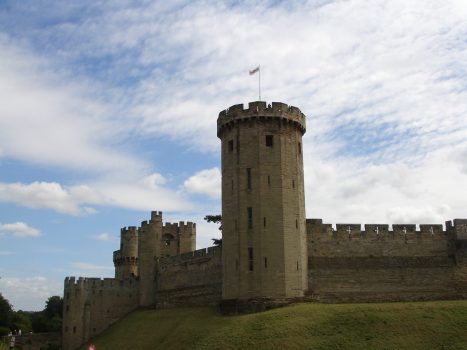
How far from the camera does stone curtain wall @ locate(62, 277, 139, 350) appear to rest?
6041 cm

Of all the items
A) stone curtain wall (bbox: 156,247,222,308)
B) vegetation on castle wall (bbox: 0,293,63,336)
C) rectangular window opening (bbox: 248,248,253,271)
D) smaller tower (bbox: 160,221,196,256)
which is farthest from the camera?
vegetation on castle wall (bbox: 0,293,63,336)

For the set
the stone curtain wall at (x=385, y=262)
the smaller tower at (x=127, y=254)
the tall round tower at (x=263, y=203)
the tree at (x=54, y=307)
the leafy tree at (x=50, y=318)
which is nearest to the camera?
the tall round tower at (x=263, y=203)

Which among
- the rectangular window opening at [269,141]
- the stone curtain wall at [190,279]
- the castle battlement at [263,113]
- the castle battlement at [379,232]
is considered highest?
the castle battlement at [263,113]

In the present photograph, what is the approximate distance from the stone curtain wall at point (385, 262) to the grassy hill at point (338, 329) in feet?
13.9

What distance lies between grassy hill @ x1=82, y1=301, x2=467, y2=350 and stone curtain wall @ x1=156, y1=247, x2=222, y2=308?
276 inches

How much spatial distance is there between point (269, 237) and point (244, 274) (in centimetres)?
311

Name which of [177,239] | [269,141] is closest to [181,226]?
[177,239]

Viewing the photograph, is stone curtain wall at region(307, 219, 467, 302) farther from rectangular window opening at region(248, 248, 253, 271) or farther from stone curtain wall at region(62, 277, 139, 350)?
stone curtain wall at region(62, 277, 139, 350)

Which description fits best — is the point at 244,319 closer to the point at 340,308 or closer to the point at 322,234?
the point at 340,308

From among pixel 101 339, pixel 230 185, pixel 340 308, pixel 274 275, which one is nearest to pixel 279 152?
pixel 230 185

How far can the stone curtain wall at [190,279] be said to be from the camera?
50.4m

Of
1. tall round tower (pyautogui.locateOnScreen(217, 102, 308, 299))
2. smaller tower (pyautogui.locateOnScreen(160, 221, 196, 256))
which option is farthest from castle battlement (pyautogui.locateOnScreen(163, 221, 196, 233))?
tall round tower (pyautogui.locateOnScreen(217, 102, 308, 299))

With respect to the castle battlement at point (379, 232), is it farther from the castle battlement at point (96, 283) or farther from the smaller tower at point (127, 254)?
the smaller tower at point (127, 254)

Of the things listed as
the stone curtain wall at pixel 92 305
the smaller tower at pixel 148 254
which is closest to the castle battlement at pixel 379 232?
the smaller tower at pixel 148 254
